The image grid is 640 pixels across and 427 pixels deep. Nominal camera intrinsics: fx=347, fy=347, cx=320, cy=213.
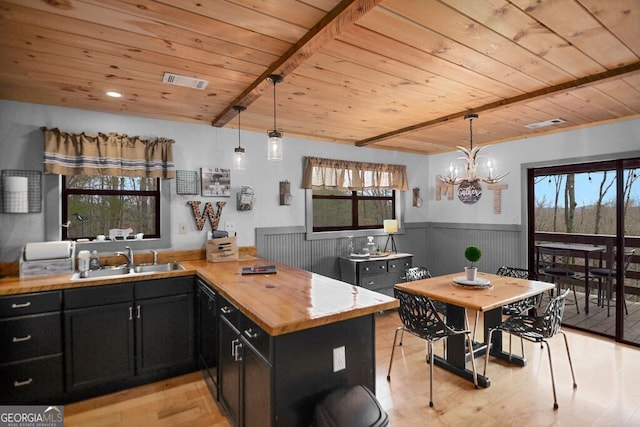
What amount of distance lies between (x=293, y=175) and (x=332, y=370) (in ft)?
9.67

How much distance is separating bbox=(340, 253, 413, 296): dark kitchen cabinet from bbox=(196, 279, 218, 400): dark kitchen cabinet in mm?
2048

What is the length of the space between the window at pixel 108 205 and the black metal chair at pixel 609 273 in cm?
487

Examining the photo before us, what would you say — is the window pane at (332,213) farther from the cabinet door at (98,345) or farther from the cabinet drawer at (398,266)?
the cabinet door at (98,345)

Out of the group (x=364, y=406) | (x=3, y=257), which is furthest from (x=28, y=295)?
(x=364, y=406)

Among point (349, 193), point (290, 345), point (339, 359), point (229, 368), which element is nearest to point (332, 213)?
point (349, 193)

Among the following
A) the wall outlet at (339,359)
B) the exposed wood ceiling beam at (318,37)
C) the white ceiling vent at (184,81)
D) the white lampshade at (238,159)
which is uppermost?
the white ceiling vent at (184,81)

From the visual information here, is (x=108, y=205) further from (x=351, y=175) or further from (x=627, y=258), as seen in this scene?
(x=627, y=258)

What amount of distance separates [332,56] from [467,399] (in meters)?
2.64

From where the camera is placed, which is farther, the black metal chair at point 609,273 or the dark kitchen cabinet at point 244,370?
the black metal chair at point 609,273

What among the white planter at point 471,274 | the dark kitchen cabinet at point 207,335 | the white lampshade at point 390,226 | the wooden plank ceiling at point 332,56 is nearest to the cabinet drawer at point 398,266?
the white lampshade at point 390,226

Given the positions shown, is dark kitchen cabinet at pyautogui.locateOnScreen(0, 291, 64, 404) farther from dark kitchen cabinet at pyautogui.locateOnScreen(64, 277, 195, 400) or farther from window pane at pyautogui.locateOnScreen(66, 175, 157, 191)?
window pane at pyautogui.locateOnScreen(66, 175, 157, 191)

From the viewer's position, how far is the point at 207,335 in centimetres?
275

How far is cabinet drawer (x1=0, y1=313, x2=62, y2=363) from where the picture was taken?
7.91ft

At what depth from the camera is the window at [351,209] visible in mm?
4758
